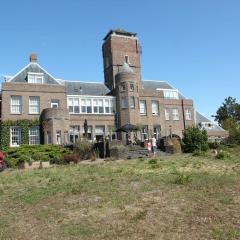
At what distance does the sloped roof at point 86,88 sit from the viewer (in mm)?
50438

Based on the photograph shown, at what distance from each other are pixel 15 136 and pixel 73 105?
8399mm

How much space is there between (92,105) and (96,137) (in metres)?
4.10

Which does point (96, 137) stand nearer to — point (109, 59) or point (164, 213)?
point (109, 59)

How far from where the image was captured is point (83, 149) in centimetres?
3297

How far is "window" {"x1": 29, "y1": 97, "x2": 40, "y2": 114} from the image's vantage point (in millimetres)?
44375

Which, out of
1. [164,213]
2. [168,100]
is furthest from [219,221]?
[168,100]

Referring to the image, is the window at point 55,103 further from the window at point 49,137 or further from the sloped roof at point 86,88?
the window at point 49,137

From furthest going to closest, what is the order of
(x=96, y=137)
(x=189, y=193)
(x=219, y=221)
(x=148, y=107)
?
(x=148, y=107)
(x=96, y=137)
(x=189, y=193)
(x=219, y=221)

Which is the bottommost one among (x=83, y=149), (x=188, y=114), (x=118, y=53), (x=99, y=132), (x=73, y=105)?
(x=83, y=149)

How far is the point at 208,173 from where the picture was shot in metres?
17.7

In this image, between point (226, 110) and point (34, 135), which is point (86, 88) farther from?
point (226, 110)

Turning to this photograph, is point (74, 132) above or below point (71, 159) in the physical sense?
above

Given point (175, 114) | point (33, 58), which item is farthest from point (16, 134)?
point (175, 114)

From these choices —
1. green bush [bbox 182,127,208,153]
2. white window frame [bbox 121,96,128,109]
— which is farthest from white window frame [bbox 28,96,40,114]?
green bush [bbox 182,127,208,153]
